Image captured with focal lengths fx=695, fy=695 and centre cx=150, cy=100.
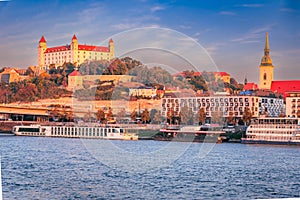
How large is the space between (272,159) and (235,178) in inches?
115

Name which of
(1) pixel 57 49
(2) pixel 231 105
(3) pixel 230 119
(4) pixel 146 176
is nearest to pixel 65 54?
(1) pixel 57 49

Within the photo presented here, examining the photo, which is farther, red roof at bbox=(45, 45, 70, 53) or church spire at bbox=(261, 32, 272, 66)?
red roof at bbox=(45, 45, 70, 53)

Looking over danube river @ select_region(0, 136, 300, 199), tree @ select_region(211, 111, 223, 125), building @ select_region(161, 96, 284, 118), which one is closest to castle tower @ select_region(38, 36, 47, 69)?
building @ select_region(161, 96, 284, 118)

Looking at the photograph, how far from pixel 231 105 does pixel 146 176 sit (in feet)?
43.5

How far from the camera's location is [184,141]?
1641 cm

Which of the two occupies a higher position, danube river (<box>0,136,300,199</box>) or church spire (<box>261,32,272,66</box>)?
church spire (<box>261,32,272,66</box>)

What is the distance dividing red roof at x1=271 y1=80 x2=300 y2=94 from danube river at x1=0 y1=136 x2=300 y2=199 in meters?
12.1

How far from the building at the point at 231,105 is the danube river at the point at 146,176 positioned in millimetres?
5637

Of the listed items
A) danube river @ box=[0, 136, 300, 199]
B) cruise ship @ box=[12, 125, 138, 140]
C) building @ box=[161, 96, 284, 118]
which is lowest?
danube river @ box=[0, 136, 300, 199]

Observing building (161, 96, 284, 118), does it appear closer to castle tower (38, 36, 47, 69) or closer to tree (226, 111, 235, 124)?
tree (226, 111, 235, 124)

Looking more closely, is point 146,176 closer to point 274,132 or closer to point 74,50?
point 274,132

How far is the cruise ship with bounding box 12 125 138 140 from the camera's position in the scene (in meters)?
17.3

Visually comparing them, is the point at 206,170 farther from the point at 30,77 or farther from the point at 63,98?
the point at 30,77

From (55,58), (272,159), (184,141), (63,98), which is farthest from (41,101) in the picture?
(272,159)
